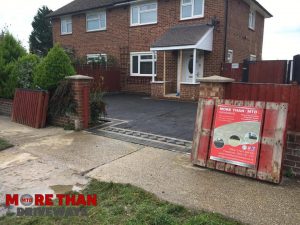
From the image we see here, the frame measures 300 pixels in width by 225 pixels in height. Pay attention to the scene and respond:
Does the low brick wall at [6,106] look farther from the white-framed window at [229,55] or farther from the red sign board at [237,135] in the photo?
the white-framed window at [229,55]

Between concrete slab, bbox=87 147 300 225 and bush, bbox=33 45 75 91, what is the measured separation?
386 centimetres

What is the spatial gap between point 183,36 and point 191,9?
5.93ft

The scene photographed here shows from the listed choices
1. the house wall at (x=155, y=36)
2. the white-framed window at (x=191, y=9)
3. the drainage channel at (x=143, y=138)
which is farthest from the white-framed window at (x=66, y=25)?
the drainage channel at (x=143, y=138)

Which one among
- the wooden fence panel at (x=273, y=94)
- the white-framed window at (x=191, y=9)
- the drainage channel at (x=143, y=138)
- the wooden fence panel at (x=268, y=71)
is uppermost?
the white-framed window at (x=191, y=9)

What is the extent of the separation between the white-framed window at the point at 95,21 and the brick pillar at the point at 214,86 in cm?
1385

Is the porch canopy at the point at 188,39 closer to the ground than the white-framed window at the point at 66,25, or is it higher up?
closer to the ground

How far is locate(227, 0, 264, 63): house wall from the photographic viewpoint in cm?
1338

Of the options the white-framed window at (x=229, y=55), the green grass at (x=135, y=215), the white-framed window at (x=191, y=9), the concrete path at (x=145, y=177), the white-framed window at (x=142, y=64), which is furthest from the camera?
the white-framed window at (x=142, y=64)

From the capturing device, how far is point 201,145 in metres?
4.62

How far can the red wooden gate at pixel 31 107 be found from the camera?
7648 millimetres

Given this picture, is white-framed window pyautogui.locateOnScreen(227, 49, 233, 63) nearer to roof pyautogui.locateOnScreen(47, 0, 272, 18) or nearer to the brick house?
the brick house

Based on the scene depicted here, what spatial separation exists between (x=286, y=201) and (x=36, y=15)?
33114 millimetres

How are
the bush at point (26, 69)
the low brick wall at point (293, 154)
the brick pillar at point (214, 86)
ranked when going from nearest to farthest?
the low brick wall at point (293, 154)
the brick pillar at point (214, 86)
the bush at point (26, 69)

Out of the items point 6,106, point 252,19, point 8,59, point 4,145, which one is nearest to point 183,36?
point 252,19
